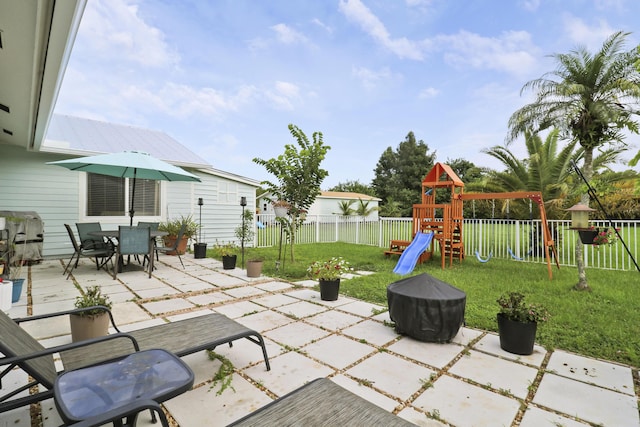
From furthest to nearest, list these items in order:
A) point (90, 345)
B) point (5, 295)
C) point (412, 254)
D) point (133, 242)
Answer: point (412, 254) → point (133, 242) → point (5, 295) → point (90, 345)

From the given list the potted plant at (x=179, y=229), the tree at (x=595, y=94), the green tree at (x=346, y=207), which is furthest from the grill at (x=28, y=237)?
the green tree at (x=346, y=207)

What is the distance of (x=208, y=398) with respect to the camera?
200 cm

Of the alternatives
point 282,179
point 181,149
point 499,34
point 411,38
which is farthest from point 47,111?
point 499,34

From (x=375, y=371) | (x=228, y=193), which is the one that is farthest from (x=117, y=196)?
(x=375, y=371)

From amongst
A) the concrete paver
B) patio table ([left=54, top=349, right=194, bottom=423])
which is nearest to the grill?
the concrete paver

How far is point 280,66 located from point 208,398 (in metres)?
11.2

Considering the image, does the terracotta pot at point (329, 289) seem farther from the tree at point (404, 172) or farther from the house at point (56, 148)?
the tree at point (404, 172)

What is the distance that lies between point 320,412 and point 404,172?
32468 millimetres

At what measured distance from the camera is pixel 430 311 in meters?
2.91

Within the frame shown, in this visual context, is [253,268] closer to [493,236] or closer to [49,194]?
[49,194]

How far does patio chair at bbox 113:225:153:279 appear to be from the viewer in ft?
18.2

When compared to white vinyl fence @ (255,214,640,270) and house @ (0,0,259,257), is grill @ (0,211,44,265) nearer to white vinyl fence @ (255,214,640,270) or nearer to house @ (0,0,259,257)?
house @ (0,0,259,257)

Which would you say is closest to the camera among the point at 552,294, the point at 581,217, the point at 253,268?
the point at 581,217

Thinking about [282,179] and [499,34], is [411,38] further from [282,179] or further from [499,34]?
[282,179]
